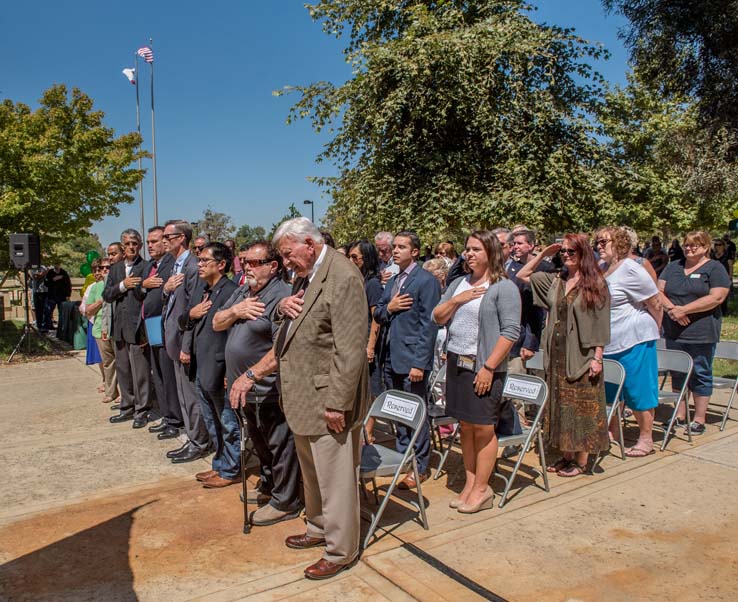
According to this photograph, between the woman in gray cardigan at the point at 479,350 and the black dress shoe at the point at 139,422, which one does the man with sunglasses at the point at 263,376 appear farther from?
the black dress shoe at the point at 139,422

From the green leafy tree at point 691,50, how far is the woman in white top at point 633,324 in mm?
11213

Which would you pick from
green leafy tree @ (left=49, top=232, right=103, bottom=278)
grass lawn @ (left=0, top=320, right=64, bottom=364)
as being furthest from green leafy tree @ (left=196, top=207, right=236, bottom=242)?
grass lawn @ (left=0, top=320, right=64, bottom=364)

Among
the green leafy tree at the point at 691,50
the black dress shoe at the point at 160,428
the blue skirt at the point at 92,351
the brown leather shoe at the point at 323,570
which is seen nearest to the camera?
the brown leather shoe at the point at 323,570

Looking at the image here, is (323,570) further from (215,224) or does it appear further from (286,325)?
(215,224)

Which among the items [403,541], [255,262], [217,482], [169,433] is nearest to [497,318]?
[403,541]

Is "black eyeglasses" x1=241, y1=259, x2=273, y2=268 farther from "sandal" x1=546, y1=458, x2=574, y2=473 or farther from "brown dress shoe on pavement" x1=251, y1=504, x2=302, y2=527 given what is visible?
"sandal" x1=546, y1=458, x2=574, y2=473

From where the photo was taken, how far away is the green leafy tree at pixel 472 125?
1344cm

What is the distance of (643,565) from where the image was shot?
3.51 m

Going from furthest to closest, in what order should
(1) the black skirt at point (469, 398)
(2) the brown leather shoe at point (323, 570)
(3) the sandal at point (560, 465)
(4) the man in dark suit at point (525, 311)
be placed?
(4) the man in dark suit at point (525, 311)
(3) the sandal at point (560, 465)
(1) the black skirt at point (469, 398)
(2) the brown leather shoe at point (323, 570)

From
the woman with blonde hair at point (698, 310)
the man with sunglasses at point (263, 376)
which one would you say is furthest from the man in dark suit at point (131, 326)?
the woman with blonde hair at point (698, 310)

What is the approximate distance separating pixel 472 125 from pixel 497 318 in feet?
35.5

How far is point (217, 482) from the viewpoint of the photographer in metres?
4.82

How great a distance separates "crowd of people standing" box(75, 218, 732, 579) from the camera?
3.40 metres

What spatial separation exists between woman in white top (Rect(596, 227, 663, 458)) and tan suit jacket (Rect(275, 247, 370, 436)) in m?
2.76
